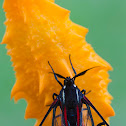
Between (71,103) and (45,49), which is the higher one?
(45,49)

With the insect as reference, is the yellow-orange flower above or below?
above

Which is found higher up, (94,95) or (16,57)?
(16,57)

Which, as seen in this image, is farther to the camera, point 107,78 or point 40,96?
point 107,78

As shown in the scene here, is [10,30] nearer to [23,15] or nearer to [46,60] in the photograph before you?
[23,15]

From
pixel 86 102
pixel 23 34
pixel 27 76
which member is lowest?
pixel 86 102

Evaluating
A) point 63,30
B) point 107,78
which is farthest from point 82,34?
point 107,78
